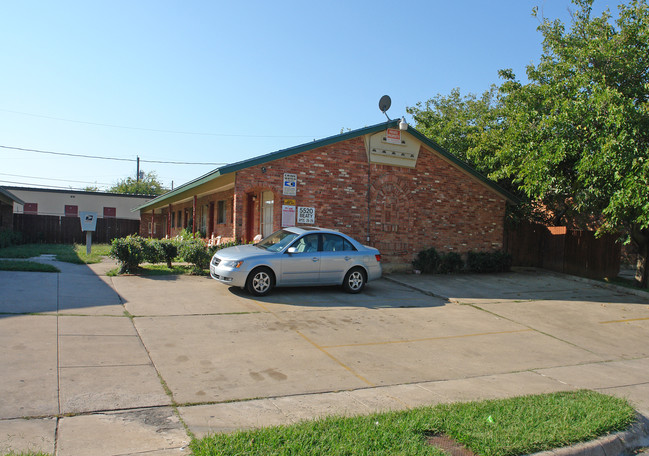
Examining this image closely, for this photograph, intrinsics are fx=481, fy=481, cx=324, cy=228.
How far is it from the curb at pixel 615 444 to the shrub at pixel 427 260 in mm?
10825

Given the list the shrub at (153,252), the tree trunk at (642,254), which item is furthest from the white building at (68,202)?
the tree trunk at (642,254)

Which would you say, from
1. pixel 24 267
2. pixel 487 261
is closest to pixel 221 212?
pixel 24 267

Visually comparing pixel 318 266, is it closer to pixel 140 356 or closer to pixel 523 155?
pixel 140 356

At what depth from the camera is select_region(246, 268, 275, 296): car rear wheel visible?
1045cm

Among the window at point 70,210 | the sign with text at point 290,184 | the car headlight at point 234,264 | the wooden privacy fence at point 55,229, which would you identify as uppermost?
the window at point 70,210

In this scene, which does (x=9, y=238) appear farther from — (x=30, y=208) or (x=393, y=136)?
(x=393, y=136)

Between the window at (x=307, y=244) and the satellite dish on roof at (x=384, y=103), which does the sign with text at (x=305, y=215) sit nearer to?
the window at (x=307, y=244)

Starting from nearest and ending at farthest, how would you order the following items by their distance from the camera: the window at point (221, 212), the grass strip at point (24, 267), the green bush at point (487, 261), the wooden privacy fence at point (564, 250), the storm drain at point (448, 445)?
the storm drain at point (448, 445)
the grass strip at point (24, 267)
the green bush at point (487, 261)
the wooden privacy fence at point (564, 250)
the window at point (221, 212)

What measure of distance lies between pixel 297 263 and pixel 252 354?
172 inches

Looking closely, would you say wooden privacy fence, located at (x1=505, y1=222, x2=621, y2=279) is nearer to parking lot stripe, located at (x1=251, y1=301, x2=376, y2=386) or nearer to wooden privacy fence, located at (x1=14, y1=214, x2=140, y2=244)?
parking lot stripe, located at (x1=251, y1=301, x2=376, y2=386)

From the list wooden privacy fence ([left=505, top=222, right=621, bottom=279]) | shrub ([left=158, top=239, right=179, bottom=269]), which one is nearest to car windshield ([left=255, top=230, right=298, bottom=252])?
shrub ([left=158, top=239, right=179, bottom=269])

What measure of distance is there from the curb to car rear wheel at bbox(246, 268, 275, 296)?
283 inches

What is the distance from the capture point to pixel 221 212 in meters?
19.6

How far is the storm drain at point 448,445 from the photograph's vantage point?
4056 mm
